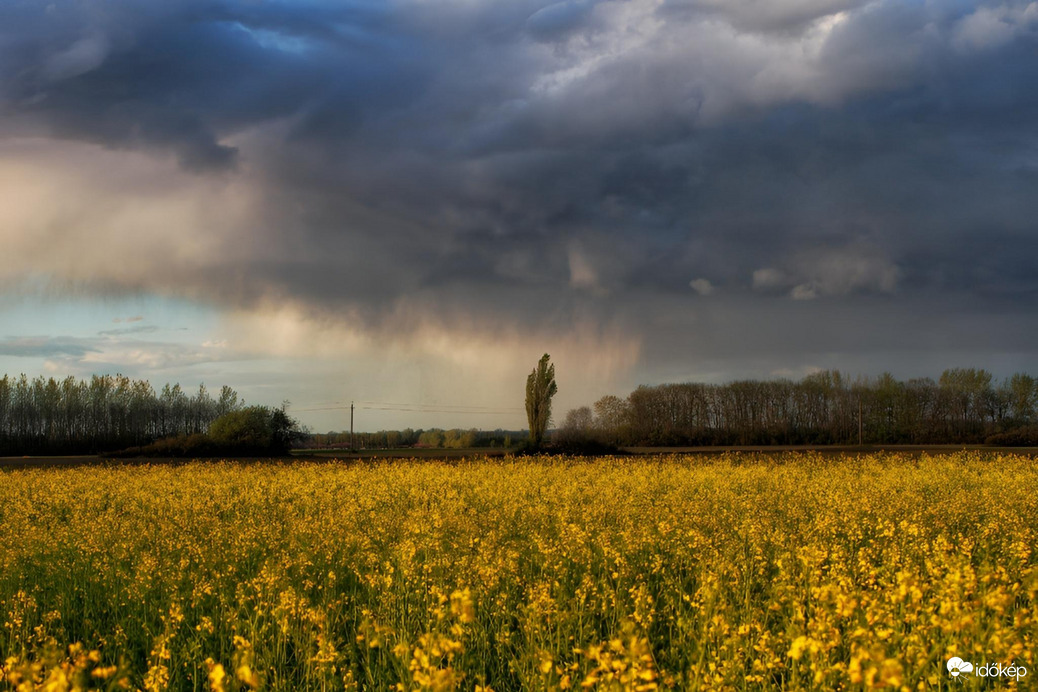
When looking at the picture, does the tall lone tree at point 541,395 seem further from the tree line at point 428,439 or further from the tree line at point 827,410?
the tree line at point 827,410

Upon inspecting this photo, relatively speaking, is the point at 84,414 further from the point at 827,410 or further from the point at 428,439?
the point at 827,410

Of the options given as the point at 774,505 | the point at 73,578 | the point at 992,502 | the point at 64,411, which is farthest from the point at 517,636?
the point at 64,411

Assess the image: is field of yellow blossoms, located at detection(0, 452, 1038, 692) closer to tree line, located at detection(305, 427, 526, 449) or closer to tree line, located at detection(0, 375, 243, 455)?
tree line, located at detection(305, 427, 526, 449)

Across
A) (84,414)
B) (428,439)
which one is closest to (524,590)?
(428,439)

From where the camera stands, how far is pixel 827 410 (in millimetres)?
67562

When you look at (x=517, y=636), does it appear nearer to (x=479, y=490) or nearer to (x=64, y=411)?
(x=479, y=490)

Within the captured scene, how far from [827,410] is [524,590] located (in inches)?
2656

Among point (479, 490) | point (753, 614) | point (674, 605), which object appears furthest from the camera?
point (479, 490)

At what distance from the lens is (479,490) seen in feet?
50.2

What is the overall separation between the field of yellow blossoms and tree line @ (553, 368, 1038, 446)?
49.4 meters

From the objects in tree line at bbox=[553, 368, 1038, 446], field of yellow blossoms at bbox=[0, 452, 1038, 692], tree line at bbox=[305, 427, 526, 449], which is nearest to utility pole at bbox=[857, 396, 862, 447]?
tree line at bbox=[553, 368, 1038, 446]

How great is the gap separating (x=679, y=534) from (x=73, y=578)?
7.56 metres

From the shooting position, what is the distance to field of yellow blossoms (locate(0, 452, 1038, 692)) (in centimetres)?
447

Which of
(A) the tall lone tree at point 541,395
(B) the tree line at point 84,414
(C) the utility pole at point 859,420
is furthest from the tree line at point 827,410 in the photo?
(B) the tree line at point 84,414
